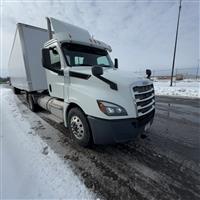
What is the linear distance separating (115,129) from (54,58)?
260 centimetres

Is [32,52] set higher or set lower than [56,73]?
higher

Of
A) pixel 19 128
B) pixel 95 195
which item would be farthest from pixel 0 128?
pixel 95 195

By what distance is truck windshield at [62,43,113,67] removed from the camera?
3.44 m

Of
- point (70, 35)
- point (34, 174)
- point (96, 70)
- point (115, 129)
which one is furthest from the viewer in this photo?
point (70, 35)

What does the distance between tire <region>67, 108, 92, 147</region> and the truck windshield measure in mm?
1236

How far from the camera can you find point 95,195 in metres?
1.91

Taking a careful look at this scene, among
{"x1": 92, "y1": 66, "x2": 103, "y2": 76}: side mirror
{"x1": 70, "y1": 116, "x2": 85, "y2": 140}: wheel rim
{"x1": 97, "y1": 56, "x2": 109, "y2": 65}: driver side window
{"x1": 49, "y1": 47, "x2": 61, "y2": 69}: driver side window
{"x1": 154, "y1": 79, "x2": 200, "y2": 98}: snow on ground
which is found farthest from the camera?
{"x1": 154, "y1": 79, "x2": 200, "y2": 98}: snow on ground

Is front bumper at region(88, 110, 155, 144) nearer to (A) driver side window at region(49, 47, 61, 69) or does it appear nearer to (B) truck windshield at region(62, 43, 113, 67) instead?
(B) truck windshield at region(62, 43, 113, 67)

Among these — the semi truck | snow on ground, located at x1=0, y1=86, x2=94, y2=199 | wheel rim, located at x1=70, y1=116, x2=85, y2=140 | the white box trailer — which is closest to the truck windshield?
the semi truck

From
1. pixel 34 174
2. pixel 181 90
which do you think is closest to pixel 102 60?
pixel 34 174

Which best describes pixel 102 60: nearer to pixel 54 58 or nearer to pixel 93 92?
pixel 54 58

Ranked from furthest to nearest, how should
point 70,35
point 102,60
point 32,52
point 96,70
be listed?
point 32,52, point 102,60, point 70,35, point 96,70

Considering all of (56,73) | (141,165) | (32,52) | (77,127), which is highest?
(32,52)

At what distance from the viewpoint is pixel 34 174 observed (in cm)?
229
